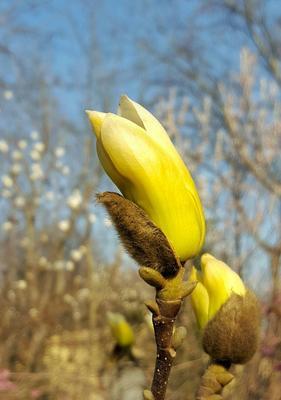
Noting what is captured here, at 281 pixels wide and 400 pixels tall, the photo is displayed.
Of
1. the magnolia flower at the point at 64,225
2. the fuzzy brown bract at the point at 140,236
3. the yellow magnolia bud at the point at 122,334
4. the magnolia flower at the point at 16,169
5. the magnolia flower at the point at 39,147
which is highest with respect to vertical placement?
the fuzzy brown bract at the point at 140,236

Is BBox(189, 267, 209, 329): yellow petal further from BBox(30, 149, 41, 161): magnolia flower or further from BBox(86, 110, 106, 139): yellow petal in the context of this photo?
BBox(30, 149, 41, 161): magnolia flower

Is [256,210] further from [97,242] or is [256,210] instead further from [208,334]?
[97,242]

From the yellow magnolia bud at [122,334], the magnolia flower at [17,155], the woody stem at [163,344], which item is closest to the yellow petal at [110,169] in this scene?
the woody stem at [163,344]

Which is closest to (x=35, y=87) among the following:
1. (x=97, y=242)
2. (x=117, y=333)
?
(x=97, y=242)

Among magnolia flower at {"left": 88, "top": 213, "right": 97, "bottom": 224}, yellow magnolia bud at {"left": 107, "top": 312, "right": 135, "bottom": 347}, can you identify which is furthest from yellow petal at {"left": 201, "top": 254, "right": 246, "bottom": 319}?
magnolia flower at {"left": 88, "top": 213, "right": 97, "bottom": 224}

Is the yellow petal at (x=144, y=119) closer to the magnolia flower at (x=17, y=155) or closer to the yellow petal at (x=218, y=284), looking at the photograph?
the yellow petal at (x=218, y=284)
